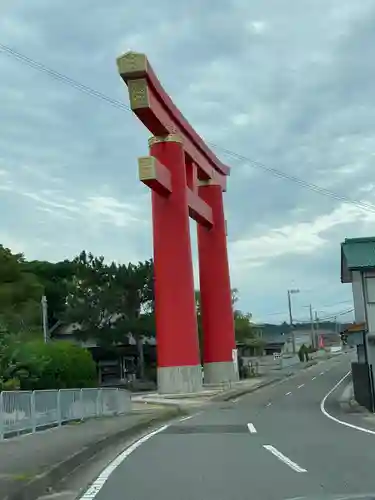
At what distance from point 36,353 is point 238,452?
16.4m

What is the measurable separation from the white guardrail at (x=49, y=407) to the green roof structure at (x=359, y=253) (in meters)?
10.9

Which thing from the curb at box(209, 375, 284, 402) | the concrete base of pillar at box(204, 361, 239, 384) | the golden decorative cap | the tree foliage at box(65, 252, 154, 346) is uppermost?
the golden decorative cap

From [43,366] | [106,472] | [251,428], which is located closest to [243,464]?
[106,472]

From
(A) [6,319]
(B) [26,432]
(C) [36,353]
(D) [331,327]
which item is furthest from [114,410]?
(D) [331,327]

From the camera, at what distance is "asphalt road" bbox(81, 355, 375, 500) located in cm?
919

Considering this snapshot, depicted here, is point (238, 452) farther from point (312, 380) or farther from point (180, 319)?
point (312, 380)

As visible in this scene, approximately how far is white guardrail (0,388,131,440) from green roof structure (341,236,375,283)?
10928mm

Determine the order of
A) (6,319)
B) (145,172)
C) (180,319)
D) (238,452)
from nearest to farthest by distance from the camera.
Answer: (238,452) < (6,319) < (145,172) < (180,319)

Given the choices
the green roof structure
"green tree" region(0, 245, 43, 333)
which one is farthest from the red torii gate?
"green tree" region(0, 245, 43, 333)

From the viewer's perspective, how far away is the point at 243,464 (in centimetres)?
1209

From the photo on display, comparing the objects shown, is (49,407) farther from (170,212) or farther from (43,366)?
(170,212)

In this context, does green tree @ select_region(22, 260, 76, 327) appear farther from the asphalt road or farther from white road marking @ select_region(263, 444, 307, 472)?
white road marking @ select_region(263, 444, 307, 472)

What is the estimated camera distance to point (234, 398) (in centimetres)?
4450

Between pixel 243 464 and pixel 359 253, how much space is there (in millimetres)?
18266
